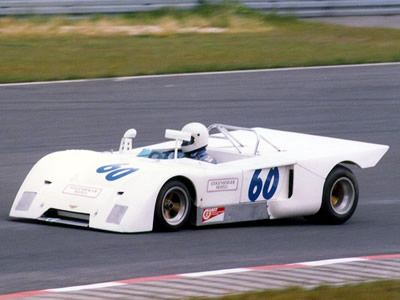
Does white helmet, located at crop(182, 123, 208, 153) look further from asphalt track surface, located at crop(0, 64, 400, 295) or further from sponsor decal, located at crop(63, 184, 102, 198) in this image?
sponsor decal, located at crop(63, 184, 102, 198)

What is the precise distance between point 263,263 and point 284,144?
259 centimetres

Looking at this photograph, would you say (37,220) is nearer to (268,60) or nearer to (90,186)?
(90,186)

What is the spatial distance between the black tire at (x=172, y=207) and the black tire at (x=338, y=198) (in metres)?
1.54

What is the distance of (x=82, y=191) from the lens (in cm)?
845

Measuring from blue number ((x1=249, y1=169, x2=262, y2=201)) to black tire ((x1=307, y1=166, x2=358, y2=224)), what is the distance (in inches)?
29.7

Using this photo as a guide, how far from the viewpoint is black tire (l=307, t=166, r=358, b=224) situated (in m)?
9.50

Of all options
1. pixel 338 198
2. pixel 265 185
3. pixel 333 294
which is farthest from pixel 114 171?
pixel 333 294

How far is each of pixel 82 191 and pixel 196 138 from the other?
4.28ft

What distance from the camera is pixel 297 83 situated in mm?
17781

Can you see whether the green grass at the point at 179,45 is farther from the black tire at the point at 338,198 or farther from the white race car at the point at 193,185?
the black tire at the point at 338,198

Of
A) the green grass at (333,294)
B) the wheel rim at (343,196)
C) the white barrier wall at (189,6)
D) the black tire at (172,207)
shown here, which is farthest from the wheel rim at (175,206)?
the white barrier wall at (189,6)

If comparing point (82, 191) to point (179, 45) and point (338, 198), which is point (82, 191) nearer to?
point (338, 198)

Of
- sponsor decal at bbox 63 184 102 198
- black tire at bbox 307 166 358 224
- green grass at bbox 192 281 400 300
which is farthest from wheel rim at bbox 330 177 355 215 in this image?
green grass at bbox 192 281 400 300

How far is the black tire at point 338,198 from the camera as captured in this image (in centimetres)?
950
